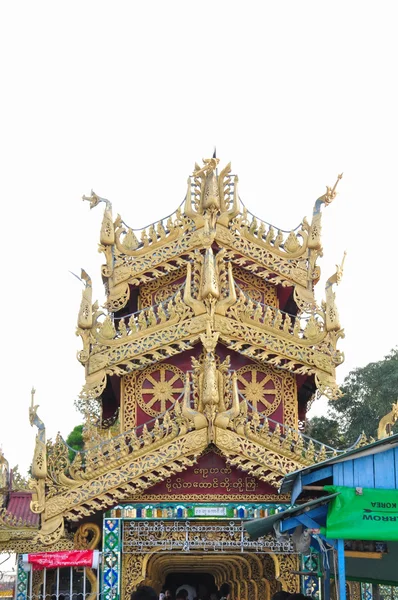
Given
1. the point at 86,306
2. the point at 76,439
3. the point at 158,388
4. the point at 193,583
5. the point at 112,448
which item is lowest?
the point at 193,583

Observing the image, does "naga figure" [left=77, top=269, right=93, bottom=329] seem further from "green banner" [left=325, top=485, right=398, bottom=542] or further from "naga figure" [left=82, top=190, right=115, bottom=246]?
"green banner" [left=325, top=485, right=398, bottom=542]

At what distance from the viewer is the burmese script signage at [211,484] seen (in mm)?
16438

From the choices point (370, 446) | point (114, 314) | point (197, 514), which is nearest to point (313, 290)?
point (114, 314)

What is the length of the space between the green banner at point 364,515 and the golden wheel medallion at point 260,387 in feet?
24.5

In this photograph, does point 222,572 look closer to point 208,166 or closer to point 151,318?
point 151,318

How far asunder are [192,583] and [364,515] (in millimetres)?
17784

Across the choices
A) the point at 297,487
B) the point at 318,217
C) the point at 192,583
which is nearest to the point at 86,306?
the point at 318,217

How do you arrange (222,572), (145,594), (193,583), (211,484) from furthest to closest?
(193,583)
(222,572)
(211,484)
(145,594)

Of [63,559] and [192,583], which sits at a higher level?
[63,559]

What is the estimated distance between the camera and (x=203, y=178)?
773 inches

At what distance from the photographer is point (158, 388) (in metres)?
18.5

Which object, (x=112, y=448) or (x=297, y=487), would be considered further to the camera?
(x=112, y=448)

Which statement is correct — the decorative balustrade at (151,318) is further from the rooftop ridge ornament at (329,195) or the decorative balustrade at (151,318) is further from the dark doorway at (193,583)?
the dark doorway at (193,583)

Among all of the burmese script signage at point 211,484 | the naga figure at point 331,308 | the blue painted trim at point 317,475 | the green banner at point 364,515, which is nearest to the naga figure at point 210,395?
the burmese script signage at point 211,484
